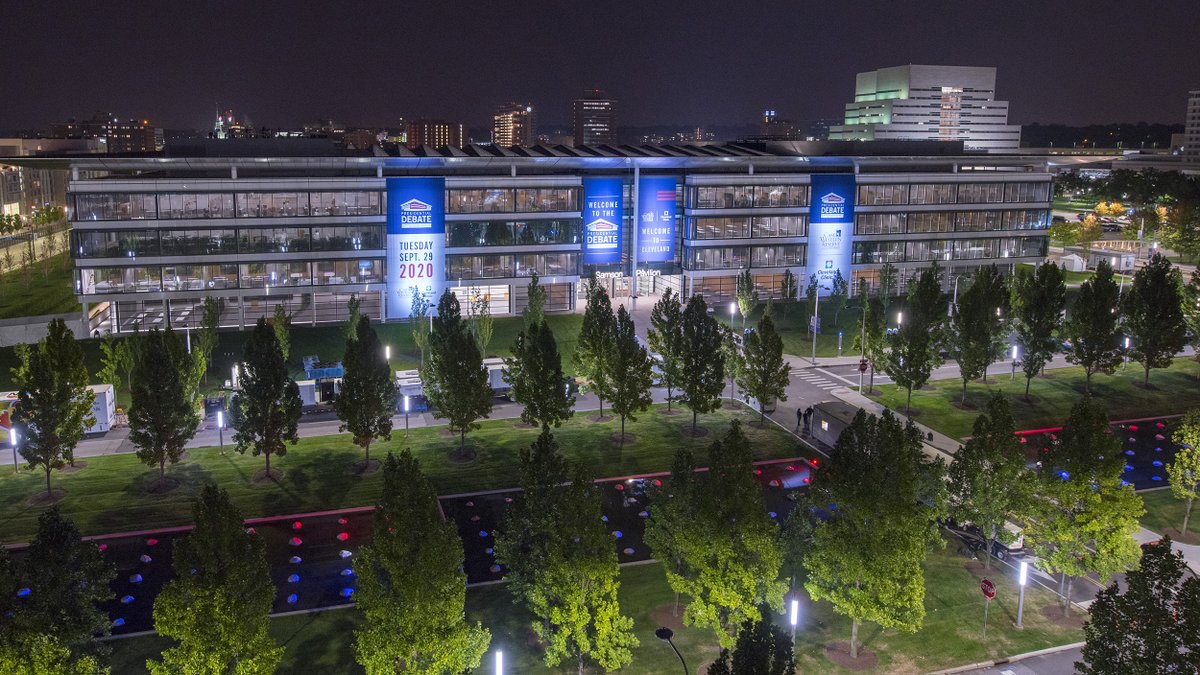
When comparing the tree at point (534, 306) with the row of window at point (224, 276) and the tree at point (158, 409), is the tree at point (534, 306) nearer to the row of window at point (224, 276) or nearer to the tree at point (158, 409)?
the row of window at point (224, 276)

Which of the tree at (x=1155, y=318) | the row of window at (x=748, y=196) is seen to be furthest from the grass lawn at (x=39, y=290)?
the tree at (x=1155, y=318)

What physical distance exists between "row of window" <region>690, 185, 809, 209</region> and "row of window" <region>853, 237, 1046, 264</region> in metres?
9.38

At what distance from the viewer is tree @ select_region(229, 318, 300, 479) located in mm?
47969

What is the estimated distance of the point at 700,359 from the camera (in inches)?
2203

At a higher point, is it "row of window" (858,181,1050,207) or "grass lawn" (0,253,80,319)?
"row of window" (858,181,1050,207)

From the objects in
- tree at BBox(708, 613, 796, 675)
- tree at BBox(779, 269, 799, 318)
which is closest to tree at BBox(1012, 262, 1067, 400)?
tree at BBox(779, 269, 799, 318)

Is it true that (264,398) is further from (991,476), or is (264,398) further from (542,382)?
(991,476)

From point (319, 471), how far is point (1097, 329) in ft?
174

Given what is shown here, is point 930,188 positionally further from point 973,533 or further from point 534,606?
point 534,606

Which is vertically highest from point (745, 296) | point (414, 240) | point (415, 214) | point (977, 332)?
point (415, 214)

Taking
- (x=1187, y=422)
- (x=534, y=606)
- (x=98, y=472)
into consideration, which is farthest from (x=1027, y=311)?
(x=98, y=472)

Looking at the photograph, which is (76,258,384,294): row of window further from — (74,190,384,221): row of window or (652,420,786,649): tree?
(652,420,786,649): tree

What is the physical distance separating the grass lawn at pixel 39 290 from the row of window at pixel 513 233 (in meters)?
39.2

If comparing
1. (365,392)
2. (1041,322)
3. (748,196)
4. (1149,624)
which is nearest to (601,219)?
(748,196)
